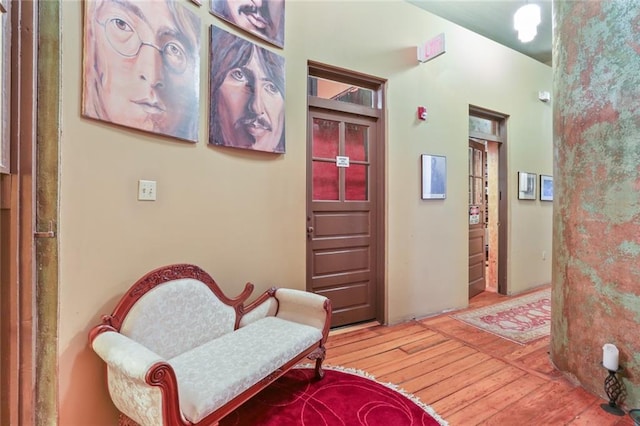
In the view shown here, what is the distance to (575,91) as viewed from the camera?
6.56 feet

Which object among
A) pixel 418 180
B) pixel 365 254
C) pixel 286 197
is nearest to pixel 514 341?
pixel 365 254

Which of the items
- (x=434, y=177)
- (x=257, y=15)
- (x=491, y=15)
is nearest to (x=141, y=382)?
(x=257, y=15)

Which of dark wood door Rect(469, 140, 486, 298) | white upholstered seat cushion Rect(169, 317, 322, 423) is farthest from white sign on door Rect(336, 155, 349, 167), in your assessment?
dark wood door Rect(469, 140, 486, 298)

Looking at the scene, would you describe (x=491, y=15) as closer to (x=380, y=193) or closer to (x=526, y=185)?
(x=526, y=185)

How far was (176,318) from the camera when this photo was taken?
169 centimetres

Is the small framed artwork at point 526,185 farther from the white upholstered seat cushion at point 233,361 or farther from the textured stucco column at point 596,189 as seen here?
Result: the white upholstered seat cushion at point 233,361

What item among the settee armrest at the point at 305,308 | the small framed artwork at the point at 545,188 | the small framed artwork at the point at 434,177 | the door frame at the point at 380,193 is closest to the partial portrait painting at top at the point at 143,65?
the settee armrest at the point at 305,308

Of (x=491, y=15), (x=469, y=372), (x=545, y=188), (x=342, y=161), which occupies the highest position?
(x=491, y=15)

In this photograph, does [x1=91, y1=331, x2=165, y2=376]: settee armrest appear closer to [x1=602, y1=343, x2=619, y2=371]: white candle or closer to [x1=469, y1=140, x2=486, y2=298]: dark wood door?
[x1=602, y1=343, x2=619, y2=371]: white candle

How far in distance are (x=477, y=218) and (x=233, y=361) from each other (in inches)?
149

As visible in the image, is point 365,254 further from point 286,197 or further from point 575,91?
point 575,91

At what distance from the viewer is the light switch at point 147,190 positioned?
1.76 m

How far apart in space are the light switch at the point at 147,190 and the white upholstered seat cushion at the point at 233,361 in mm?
930

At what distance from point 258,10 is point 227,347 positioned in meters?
2.39
